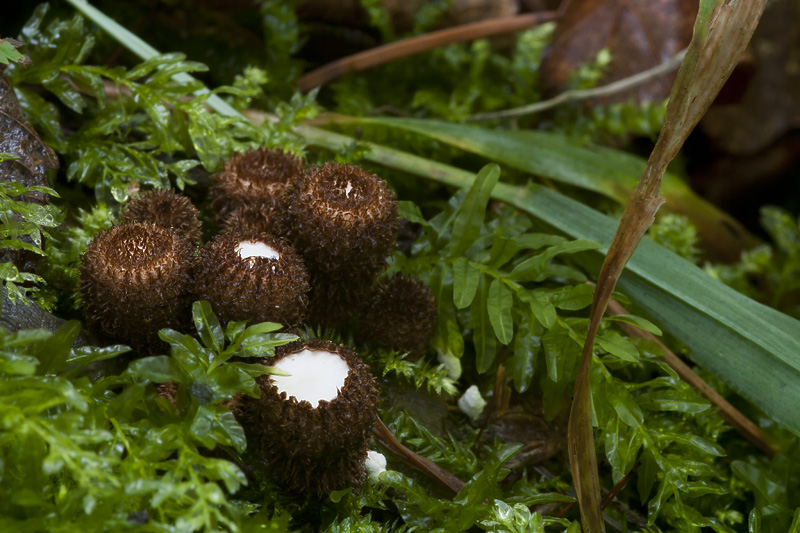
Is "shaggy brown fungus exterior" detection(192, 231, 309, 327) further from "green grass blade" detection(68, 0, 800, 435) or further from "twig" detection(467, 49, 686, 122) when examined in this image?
"twig" detection(467, 49, 686, 122)

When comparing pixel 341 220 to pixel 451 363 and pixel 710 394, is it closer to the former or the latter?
pixel 451 363

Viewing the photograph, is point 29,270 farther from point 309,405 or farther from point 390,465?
point 390,465

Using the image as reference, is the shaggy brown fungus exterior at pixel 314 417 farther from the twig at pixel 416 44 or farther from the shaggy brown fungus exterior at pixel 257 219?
the twig at pixel 416 44

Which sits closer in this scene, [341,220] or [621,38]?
[341,220]

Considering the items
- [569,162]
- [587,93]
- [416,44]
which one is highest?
[416,44]

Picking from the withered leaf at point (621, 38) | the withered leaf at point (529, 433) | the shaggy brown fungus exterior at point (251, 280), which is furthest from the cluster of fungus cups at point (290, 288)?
the withered leaf at point (621, 38)

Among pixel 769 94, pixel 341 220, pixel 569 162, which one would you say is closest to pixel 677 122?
pixel 341 220
